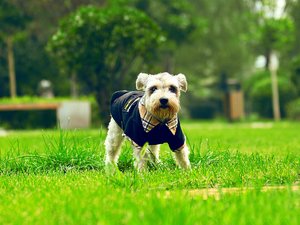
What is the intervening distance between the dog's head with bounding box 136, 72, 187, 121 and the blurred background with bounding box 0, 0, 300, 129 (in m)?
10.4

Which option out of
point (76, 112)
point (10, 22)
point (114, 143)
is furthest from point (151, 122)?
point (10, 22)

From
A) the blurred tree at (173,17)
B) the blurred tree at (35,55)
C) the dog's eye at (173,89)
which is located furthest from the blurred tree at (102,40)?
the blurred tree at (173,17)

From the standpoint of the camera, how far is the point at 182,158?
662cm

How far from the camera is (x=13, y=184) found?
5.72m

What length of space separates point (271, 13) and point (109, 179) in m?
27.1

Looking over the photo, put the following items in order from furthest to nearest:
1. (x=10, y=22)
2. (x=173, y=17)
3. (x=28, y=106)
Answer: (x=173, y=17) < (x=10, y=22) < (x=28, y=106)

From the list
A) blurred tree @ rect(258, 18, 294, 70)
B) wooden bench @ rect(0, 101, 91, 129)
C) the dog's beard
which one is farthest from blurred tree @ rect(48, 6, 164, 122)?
blurred tree @ rect(258, 18, 294, 70)

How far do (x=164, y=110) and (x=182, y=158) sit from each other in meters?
0.65

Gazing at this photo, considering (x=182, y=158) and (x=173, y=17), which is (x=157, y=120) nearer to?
(x=182, y=158)

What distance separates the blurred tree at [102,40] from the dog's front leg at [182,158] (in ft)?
34.6

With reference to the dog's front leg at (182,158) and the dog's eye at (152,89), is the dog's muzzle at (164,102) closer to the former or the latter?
the dog's eye at (152,89)

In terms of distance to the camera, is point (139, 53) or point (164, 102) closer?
point (164, 102)

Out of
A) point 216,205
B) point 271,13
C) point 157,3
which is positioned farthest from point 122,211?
point 157,3

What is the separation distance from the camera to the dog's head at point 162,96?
6.27 metres
